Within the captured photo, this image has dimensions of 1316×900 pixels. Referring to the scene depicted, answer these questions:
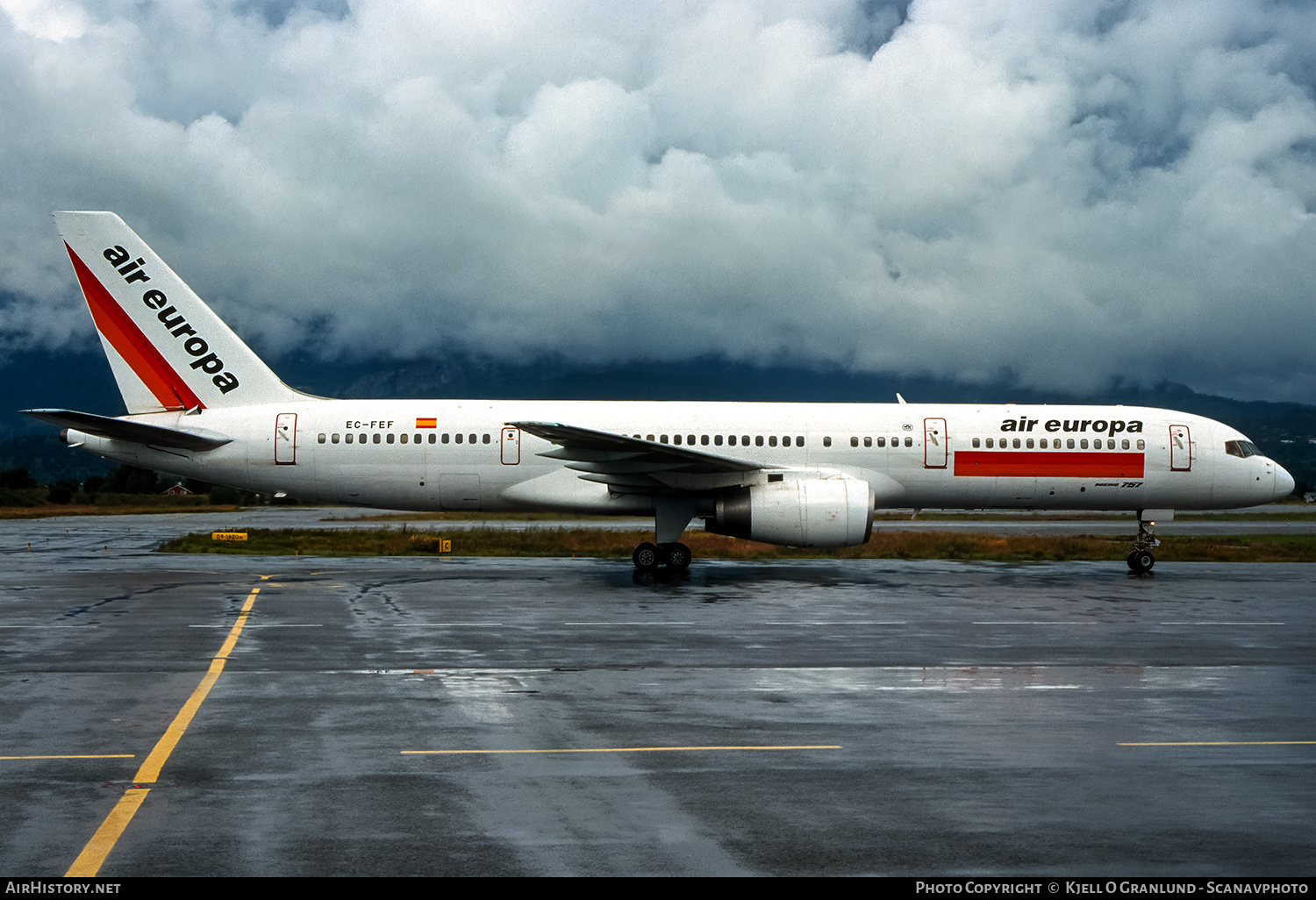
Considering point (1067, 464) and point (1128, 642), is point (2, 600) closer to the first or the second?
point (1128, 642)

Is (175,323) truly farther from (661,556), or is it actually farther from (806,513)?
(806,513)

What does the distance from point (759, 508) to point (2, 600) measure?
1393cm

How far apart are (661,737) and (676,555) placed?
50.0 feet

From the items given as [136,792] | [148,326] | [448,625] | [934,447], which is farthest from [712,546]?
[136,792]

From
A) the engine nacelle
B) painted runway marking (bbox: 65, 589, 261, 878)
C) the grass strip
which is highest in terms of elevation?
the engine nacelle

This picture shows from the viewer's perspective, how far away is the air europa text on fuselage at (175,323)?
2567 centimetres

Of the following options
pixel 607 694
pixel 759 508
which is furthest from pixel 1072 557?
pixel 607 694

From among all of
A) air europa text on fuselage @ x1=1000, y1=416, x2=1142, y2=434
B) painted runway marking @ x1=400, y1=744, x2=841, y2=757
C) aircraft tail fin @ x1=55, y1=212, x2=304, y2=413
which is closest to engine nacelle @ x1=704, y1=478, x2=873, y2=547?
air europa text on fuselage @ x1=1000, y1=416, x2=1142, y2=434

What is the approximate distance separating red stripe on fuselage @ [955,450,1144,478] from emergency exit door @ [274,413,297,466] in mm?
15342

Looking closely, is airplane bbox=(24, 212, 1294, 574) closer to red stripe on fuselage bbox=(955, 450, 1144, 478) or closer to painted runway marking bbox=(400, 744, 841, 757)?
red stripe on fuselage bbox=(955, 450, 1144, 478)

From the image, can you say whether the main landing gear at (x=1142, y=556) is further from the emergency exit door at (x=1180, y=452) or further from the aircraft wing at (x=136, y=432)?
the aircraft wing at (x=136, y=432)

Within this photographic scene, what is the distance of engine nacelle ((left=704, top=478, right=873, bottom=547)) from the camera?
2267 cm
